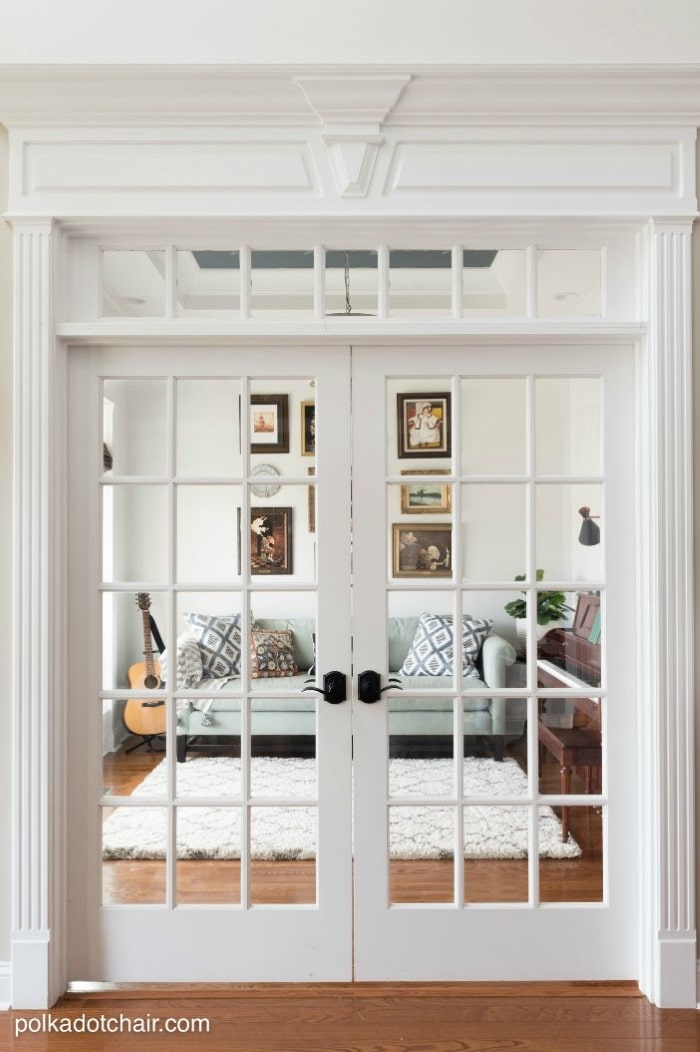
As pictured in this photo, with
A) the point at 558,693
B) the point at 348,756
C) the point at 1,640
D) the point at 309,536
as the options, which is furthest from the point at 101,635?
the point at 558,693

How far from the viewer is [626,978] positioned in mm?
2188

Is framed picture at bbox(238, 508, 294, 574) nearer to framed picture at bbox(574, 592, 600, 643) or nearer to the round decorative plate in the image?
the round decorative plate

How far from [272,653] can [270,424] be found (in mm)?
716

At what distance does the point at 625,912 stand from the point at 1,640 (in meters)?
2.07

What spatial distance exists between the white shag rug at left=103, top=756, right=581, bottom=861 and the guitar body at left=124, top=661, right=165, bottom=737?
0.42 ft

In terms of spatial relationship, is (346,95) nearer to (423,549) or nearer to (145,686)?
(423,549)

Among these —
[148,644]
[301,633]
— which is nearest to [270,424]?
[301,633]

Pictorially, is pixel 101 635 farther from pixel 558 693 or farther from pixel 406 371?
pixel 558 693

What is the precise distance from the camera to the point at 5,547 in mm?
2158

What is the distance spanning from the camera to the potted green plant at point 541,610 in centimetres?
225

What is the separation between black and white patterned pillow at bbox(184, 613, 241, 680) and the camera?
225cm

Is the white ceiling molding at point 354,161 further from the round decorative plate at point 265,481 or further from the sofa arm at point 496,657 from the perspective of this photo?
the sofa arm at point 496,657

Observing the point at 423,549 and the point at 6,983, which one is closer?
the point at 6,983

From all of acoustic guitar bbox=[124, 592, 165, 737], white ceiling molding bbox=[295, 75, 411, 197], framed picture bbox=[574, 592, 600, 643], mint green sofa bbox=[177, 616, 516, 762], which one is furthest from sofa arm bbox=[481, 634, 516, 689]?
white ceiling molding bbox=[295, 75, 411, 197]
